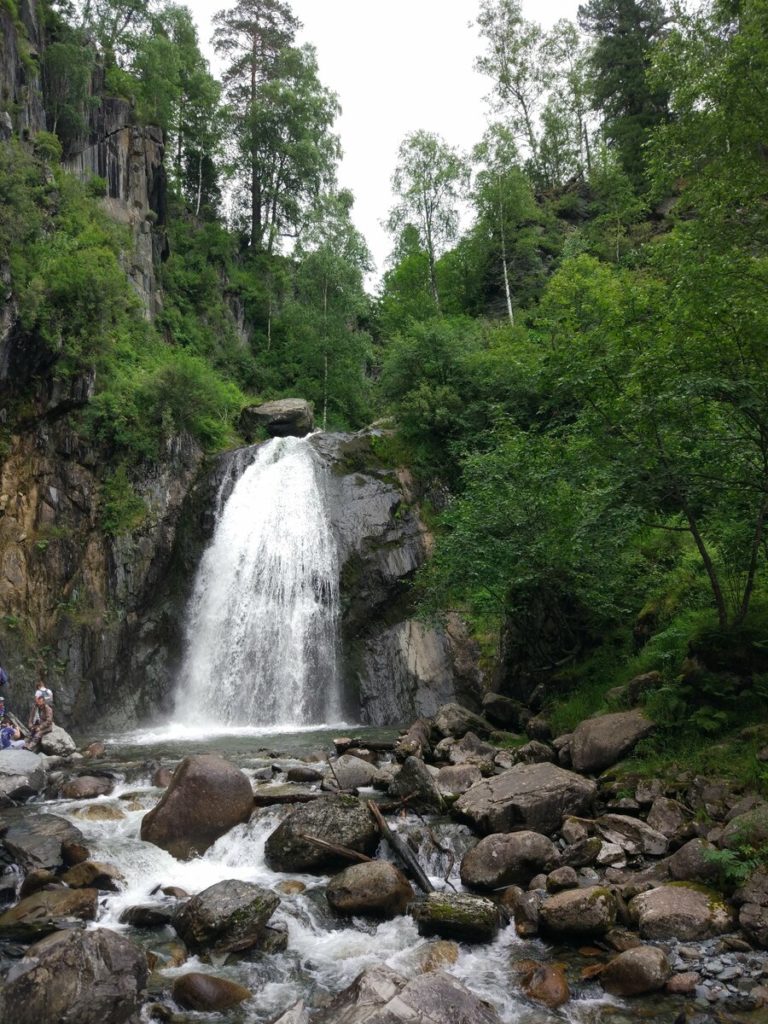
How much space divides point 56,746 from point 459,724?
25.8ft

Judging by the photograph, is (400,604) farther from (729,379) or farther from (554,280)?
(554,280)

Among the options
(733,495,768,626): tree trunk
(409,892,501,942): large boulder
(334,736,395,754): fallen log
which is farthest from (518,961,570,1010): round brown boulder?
(334,736,395,754): fallen log

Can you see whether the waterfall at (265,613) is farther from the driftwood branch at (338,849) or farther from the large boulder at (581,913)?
the large boulder at (581,913)

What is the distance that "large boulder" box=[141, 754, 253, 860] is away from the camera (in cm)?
820

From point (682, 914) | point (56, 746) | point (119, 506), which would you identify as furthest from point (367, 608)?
point (682, 914)

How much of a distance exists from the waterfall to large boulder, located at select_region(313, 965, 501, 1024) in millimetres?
12562

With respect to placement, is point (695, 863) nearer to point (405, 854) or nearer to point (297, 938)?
point (405, 854)

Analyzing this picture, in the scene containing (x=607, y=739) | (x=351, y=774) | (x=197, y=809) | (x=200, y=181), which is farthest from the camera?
(x=200, y=181)

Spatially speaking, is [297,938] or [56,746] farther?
[56,746]

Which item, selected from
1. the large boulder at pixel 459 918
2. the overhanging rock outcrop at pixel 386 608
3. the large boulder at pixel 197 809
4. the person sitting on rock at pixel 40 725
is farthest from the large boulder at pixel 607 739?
the person sitting on rock at pixel 40 725

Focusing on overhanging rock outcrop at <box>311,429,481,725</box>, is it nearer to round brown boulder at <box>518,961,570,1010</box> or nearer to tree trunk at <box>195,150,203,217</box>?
round brown boulder at <box>518,961,570,1010</box>

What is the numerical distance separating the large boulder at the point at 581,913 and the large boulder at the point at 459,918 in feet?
1.59

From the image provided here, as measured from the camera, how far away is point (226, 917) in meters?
6.19

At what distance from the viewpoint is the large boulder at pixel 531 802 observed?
25.9 ft
